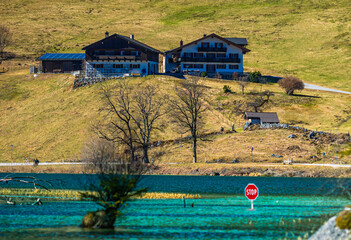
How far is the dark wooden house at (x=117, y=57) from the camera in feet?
507

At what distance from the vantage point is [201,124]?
120 metres

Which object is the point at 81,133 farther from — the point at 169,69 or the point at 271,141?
the point at 169,69

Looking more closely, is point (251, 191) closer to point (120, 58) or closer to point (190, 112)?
point (190, 112)

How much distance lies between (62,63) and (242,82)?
5567cm

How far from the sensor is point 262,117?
122250 millimetres

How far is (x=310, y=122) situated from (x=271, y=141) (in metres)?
19.6

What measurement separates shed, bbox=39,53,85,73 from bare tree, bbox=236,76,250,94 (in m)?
47.2

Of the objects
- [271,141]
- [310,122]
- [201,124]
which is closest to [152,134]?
[201,124]

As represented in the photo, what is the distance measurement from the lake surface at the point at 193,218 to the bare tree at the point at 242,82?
8123 cm

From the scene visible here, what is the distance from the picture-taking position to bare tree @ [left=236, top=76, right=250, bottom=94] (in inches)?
5734

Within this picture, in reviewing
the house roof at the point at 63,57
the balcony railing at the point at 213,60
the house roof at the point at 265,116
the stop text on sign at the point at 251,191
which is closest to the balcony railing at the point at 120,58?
the house roof at the point at 63,57

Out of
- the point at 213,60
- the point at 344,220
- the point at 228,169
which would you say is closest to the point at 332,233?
the point at 344,220

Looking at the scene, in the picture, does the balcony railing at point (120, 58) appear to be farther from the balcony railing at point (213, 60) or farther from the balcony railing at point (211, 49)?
the balcony railing at point (211, 49)

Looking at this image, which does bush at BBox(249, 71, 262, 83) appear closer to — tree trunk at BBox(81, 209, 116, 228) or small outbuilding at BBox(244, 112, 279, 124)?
small outbuilding at BBox(244, 112, 279, 124)
